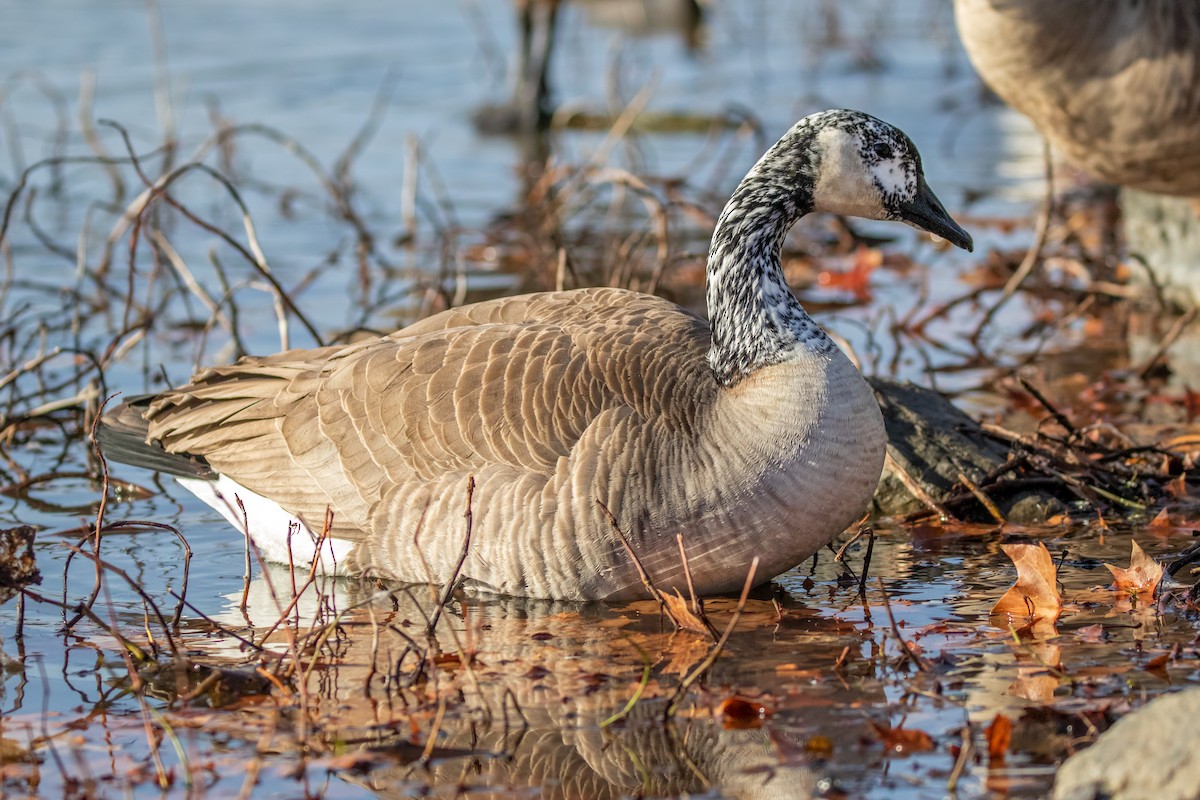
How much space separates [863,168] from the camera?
585 cm

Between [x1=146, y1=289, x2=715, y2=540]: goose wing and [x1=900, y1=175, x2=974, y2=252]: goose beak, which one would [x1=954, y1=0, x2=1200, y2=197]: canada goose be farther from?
[x1=146, y1=289, x2=715, y2=540]: goose wing

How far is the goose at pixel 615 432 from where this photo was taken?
5605 mm

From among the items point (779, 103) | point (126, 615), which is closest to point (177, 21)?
point (779, 103)

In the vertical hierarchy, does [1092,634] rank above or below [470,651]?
below

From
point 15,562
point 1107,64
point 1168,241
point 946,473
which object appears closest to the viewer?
point 15,562

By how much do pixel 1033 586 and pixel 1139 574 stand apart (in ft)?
1.40

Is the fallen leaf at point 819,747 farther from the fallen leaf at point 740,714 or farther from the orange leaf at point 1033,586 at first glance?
the orange leaf at point 1033,586

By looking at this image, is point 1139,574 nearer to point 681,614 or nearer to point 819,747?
point 681,614

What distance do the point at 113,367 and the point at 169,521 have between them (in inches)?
92.9

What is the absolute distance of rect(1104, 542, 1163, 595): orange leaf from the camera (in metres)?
5.49

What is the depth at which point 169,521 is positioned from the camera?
7.08 meters

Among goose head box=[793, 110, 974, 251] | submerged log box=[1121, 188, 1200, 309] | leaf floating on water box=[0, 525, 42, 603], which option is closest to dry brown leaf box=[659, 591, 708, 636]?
goose head box=[793, 110, 974, 251]

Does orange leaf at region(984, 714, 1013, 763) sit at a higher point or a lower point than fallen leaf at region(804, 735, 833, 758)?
higher

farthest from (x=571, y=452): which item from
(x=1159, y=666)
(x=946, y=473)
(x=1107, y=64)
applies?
(x=1107, y=64)
